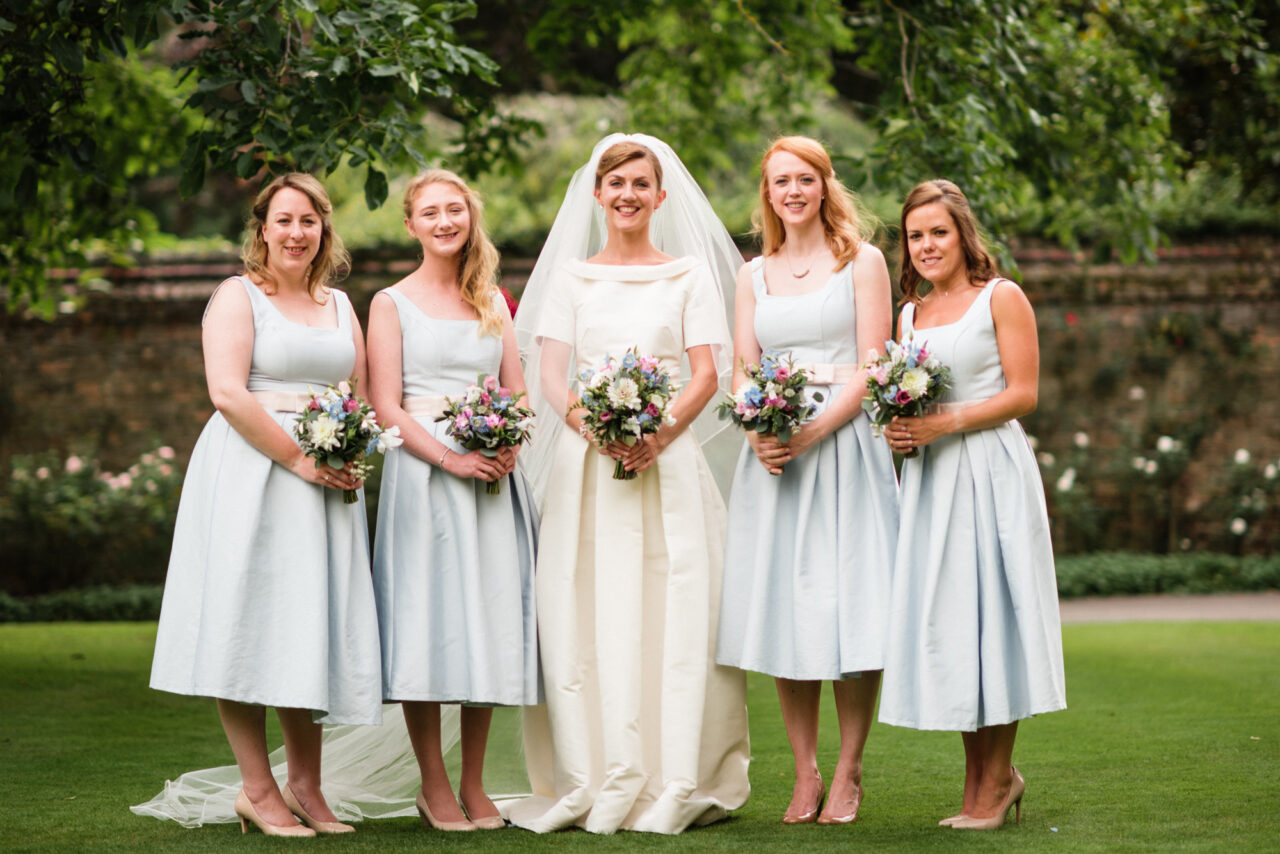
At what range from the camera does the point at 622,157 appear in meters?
5.41

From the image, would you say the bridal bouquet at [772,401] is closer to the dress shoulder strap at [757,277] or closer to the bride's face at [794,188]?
the dress shoulder strap at [757,277]

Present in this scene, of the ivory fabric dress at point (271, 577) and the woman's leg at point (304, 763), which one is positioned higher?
the ivory fabric dress at point (271, 577)

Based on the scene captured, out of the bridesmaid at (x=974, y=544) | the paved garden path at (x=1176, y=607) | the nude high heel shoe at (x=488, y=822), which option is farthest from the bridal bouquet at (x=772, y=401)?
the paved garden path at (x=1176, y=607)

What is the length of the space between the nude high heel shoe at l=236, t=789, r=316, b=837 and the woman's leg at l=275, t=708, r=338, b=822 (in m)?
0.15

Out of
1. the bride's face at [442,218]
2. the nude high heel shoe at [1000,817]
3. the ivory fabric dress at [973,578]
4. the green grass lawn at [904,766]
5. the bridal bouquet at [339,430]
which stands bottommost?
the green grass lawn at [904,766]

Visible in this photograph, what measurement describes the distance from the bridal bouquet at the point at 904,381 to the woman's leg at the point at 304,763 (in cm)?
238

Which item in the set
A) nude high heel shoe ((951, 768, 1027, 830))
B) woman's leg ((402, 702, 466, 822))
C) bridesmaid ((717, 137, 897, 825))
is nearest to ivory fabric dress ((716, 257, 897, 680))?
bridesmaid ((717, 137, 897, 825))

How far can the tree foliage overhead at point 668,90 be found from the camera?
6.73m

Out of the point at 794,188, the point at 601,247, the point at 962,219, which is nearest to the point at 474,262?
the point at 601,247

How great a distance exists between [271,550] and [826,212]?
2448 mm

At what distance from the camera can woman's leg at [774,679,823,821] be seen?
5.28 metres

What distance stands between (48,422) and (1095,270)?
1039 cm

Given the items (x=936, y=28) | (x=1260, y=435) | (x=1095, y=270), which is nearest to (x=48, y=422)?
(x=936, y=28)

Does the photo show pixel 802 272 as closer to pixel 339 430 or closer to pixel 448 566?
pixel 448 566
